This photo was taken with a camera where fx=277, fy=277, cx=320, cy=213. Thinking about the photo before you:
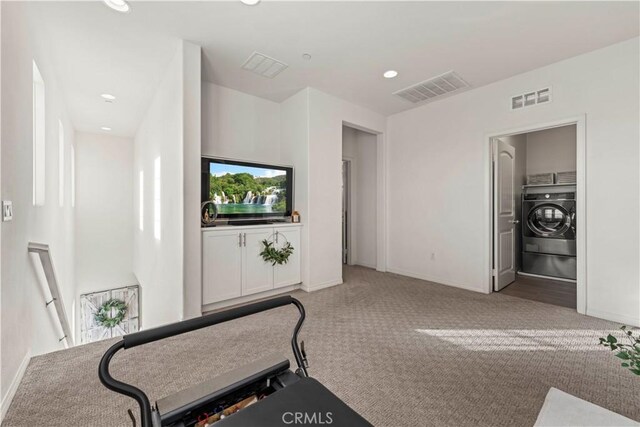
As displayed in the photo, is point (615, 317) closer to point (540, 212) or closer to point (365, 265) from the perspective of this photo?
point (540, 212)

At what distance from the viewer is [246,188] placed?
3531 mm

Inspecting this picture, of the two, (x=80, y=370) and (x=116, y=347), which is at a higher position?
(x=116, y=347)

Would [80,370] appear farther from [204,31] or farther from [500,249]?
[500,249]

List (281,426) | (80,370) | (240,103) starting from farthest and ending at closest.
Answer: (240,103) < (80,370) < (281,426)

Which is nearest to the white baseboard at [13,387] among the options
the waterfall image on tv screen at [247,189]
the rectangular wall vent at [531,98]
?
the waterfall image on tv screen at [247,189]

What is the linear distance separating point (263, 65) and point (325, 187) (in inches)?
67.2

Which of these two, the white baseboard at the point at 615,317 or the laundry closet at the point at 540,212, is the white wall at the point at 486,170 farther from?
the laundry closet at the point at 540,212

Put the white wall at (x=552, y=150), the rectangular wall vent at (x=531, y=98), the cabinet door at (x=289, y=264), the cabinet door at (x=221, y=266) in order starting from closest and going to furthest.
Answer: the cabinet door at (x=221, y=266)
the rectangular wall vent at (x=531, y=98)
the cabinet door at (x=289, y=264)
the white wall at (x=552, y=150)

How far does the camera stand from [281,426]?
79cm

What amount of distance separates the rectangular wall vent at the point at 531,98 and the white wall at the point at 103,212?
24.5ft

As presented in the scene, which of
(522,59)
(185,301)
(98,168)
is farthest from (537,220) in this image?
(98,168)

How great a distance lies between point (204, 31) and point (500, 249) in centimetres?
442

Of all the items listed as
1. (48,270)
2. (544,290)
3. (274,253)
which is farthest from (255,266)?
(544,290)

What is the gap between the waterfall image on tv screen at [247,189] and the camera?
10.7 feet
